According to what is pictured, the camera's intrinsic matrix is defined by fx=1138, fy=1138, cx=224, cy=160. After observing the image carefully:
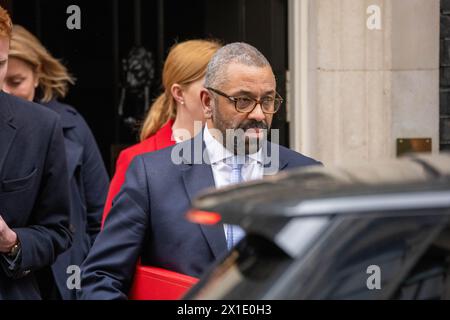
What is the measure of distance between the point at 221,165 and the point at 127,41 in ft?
16.4

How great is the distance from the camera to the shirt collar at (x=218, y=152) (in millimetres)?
3945

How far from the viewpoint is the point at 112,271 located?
3.82 meters

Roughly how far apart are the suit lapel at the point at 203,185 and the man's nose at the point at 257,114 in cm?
22

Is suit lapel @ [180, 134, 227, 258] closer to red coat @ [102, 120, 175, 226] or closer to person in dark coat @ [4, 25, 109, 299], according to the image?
red coat @ [102, 120, 175, 226]

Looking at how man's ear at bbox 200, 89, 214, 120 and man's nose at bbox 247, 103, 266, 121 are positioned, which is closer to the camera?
man's nose at bbox 247, 103, 266, 121

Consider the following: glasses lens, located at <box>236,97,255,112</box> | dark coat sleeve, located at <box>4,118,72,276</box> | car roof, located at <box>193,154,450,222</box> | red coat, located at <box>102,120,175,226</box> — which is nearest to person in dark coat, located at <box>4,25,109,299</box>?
red coat, located at <box>102,120,175,226</box>

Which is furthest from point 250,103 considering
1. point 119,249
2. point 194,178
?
point 119,249

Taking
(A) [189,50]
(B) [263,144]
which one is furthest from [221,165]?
(A) [189,50]

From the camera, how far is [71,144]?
6.25 m

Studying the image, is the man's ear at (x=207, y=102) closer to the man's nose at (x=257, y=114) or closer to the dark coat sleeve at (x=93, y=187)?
the man's nose at (x=257, y=114)

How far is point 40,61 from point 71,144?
19.1 inches

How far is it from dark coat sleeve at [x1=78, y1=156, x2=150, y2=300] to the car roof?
133 cm

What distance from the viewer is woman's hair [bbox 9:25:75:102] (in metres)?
5.80

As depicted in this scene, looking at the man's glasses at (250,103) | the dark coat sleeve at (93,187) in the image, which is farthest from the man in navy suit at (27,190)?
the dark coat sleeve at (93,187)
